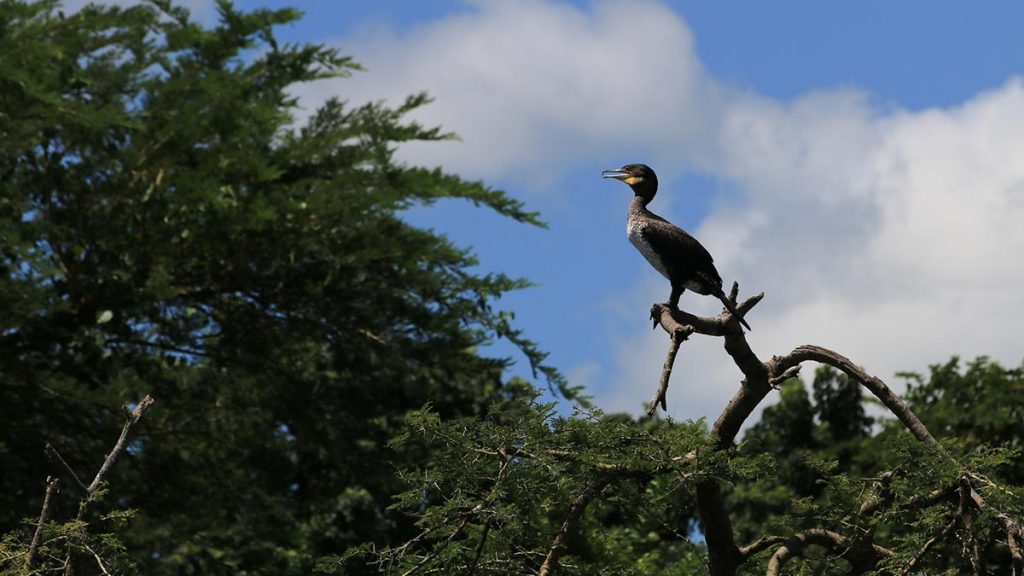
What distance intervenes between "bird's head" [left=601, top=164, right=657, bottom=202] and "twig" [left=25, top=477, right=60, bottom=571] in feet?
10.4

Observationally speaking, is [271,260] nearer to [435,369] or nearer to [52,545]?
[435,369]

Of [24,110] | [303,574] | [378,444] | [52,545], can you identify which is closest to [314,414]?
[378,444]

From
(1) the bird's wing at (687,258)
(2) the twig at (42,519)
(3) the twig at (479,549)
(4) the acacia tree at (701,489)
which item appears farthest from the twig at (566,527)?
(2) the twig at (42,519)

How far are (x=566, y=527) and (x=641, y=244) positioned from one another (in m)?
1.48

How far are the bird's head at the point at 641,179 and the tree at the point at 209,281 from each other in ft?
20.5

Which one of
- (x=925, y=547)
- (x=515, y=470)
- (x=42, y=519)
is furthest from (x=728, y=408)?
(x=42, y=519)

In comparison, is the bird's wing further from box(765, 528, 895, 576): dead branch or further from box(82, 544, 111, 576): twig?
box(82, 544, 111, 576): twig

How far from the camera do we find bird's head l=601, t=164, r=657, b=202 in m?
7.00

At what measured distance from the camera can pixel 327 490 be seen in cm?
1675

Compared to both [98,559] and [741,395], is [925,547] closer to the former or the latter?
[741,395]

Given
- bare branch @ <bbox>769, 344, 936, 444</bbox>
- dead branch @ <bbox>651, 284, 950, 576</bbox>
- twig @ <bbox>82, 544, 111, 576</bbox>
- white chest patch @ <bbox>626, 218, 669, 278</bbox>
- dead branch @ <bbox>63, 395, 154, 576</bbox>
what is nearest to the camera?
dead branch @ <bbox>63, 395, 154, 576</bbox>

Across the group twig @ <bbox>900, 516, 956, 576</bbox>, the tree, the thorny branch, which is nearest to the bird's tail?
the thorny branch

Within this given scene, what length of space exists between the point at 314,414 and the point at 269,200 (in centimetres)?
212

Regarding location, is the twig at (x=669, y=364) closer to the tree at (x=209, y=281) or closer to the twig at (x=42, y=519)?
the twig at (x=42, y=519)
